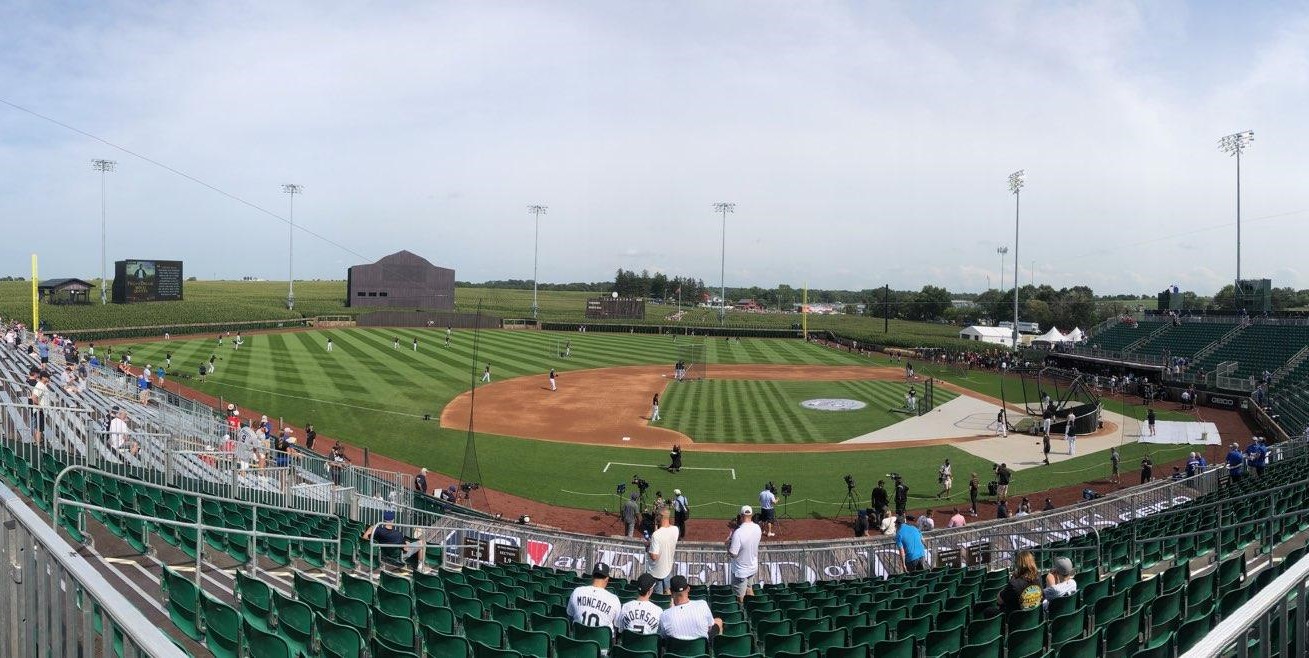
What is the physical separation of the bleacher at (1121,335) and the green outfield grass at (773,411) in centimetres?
1940

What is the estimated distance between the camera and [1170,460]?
97.7ft

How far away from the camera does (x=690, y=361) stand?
203 ft

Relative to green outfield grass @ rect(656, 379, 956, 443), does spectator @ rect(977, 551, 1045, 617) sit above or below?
above

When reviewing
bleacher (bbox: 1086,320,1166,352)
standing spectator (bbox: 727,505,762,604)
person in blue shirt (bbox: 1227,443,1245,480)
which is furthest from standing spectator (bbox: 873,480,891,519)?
bleacher (bbox: 1086,320,1166,352)

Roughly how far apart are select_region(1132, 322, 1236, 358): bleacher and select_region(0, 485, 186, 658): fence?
59.1 meters

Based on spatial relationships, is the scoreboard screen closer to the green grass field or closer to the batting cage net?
the green grass field

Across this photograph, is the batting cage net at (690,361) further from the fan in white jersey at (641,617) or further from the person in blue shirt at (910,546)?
the fan in white jersey at (641,617)

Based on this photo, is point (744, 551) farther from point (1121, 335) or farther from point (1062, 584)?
point (1121, 335)

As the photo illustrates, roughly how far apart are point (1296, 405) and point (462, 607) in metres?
39.3

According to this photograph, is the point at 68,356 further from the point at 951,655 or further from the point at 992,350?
the point at 992,350

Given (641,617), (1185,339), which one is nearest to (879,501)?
(641,617)

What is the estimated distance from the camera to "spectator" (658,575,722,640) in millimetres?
6742

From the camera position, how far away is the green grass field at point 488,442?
26.2m

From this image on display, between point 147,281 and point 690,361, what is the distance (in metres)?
53.8
